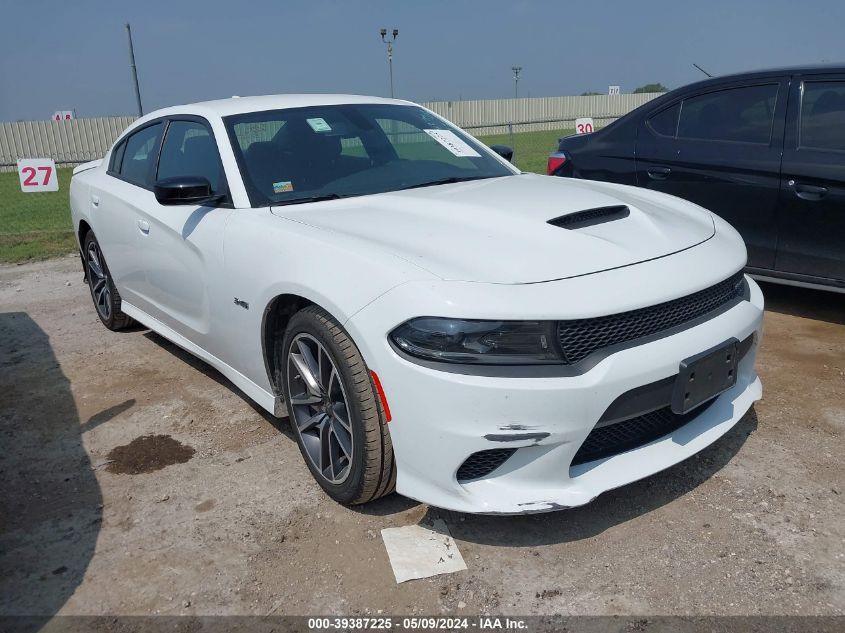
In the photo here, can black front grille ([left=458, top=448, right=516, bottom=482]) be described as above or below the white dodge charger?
below

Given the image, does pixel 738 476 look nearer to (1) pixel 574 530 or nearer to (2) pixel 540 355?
(1) pixel 574 530

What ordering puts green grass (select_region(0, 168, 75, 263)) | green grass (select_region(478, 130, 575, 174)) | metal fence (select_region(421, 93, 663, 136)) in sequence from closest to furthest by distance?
1. green grass (select_region(0, 168, 75, 263))
2. green grass (select_region(478, 130, 575, 174))
3. metal fence (select_region(421, 93, 663, 136))

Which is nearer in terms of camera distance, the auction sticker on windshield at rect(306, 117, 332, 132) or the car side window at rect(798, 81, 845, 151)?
the auction sticker on windshield at rect(306, 117, 332, 132)

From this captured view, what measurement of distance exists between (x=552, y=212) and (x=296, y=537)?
1.58 meters

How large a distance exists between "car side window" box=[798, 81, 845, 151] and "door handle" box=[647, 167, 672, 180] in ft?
2.77

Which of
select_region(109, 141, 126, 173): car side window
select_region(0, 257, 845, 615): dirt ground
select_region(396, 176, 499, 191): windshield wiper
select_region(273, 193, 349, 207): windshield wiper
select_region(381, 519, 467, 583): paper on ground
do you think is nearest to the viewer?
select_region(0, 257, 845, 615): dirt ground

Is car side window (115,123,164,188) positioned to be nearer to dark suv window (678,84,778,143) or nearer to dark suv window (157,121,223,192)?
dark suv window (157,121,223,192)

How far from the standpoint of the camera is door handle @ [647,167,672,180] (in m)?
5.00

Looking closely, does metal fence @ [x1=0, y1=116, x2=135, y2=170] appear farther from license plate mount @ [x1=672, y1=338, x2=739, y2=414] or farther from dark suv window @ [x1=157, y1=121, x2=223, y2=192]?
license plate mount @ [x1=672, y1=338, x2=739, y2=414]

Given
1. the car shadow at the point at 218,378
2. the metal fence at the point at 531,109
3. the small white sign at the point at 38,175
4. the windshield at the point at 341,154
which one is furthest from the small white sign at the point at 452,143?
the metal fence at the point at 531,109

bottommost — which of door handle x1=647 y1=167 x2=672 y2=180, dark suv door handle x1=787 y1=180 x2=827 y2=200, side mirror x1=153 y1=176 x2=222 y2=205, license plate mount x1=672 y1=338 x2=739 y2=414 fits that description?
license plate mount x1=672 y1=338 x2=739 y2=414

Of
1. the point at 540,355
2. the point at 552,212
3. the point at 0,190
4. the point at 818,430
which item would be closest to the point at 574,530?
the point at 540,355

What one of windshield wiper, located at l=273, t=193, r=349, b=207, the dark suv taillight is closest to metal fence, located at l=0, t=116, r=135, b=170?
the dark suv taillight

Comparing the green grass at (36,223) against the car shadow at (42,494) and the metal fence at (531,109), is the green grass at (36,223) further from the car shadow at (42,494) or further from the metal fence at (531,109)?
the metal fence at (531,109)
